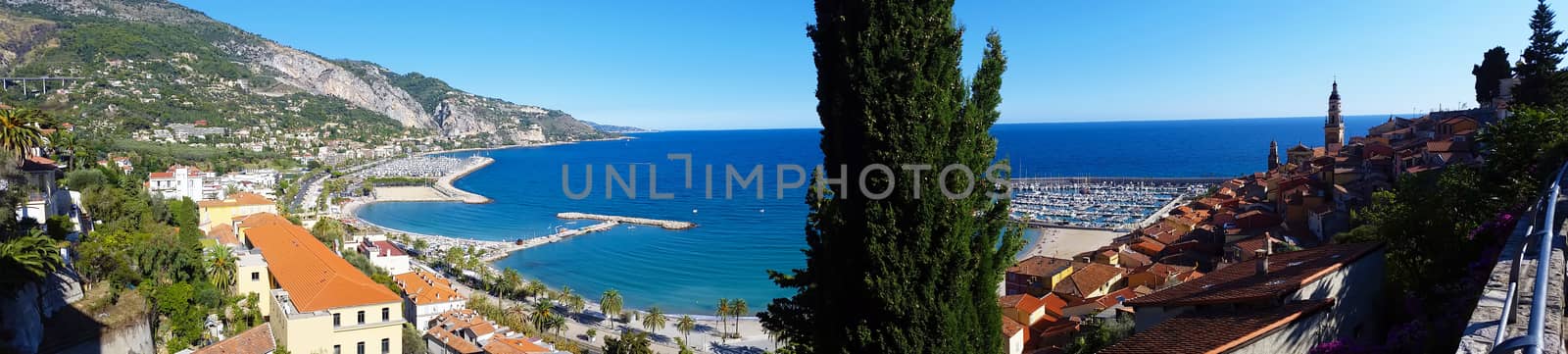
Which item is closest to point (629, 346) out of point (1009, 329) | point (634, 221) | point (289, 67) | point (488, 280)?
point (1009, 329)

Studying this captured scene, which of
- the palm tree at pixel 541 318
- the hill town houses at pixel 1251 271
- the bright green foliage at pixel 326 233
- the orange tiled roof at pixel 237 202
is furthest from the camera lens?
the bright green foliage at pixel 326 233

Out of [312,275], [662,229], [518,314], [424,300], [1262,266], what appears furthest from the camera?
[662,229]

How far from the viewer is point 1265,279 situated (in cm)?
688

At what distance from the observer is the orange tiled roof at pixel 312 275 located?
49.0ft

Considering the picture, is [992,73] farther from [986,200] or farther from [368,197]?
[368,197]

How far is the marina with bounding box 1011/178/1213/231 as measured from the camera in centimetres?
4569

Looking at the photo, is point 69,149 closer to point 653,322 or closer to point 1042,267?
point 653,322

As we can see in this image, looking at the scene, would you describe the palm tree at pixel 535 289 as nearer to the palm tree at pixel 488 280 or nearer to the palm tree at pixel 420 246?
the palm tree at pixel 488 280

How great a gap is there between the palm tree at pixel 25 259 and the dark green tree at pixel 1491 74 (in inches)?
1589

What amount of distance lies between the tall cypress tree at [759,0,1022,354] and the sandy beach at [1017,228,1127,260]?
31.2 m

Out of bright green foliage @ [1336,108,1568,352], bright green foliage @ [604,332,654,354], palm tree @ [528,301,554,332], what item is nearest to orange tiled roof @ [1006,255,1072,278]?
bright green foliage @ [604,332,654,354]

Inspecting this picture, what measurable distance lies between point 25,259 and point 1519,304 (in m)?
16.1

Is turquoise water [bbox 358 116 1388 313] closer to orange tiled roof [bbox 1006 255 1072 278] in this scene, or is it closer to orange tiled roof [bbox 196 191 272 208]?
orange tiled roof [bbox 1006 255 1072 278]

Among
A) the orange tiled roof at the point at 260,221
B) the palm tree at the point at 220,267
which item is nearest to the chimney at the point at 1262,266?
the palm tree at the point at 220,267
